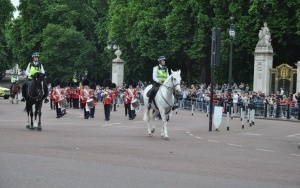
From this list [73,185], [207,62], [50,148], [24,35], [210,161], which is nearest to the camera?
[73,185]

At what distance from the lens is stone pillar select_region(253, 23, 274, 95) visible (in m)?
45.8

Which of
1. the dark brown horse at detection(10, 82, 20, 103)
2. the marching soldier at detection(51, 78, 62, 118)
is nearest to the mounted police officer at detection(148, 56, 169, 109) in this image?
the marching soldier at detection(51, 78, 62, 118)

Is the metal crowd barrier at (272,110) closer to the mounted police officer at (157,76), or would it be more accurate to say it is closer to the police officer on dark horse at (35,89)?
the mounted police officer at (157,76)

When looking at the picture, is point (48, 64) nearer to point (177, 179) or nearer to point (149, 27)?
point (149, 27)

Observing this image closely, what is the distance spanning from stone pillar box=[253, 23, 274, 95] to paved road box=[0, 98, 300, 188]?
24318mm

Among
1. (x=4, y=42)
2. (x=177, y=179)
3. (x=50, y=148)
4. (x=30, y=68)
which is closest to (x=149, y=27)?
(x=4, y=42)

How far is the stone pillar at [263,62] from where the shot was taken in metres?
45.8

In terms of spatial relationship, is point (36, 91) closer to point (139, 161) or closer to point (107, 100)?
point (139, 161)

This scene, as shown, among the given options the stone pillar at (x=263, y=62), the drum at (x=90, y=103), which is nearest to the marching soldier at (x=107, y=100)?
the drum at (x=90, y=103)

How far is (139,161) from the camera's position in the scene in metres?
13.7

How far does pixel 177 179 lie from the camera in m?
11.5

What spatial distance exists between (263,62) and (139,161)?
3348 cm

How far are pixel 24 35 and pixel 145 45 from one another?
23901 mm

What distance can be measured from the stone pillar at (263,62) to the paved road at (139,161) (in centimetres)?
2432
